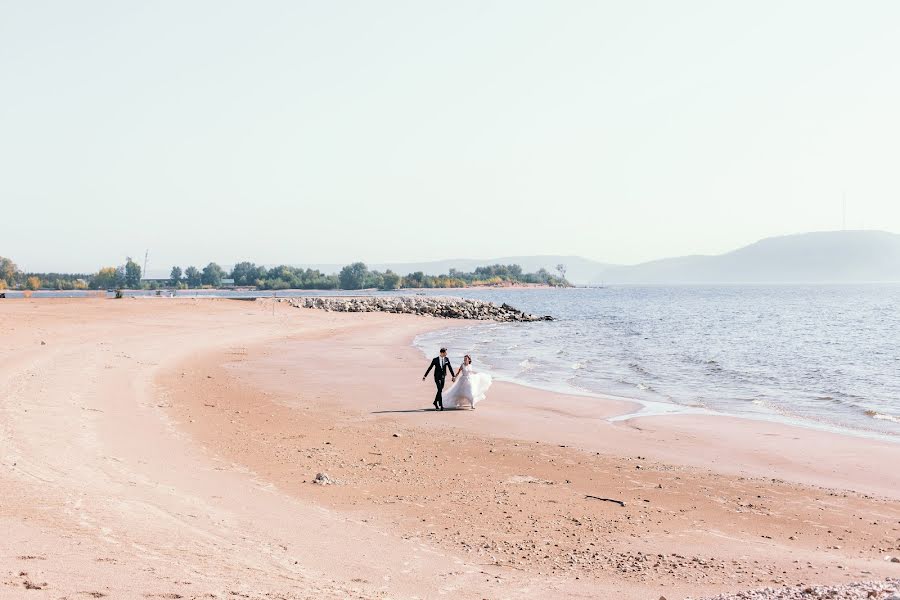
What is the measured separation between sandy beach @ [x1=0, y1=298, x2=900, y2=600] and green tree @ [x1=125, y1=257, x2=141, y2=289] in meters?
134

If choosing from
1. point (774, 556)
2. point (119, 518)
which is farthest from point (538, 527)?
point (119, 518)

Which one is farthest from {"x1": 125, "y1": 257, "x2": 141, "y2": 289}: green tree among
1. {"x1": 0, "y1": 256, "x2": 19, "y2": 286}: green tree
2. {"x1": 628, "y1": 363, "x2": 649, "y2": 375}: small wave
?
{"x1": 628, "y1": 363, "x2": 649, "y2": 375}: small wave

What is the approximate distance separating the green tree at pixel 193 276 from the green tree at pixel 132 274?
1491 inches

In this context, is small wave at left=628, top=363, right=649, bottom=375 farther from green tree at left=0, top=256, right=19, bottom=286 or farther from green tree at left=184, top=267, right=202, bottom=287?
green tree at left=184, top=267, right=202, bottom=287

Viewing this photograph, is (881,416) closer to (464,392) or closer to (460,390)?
(464,392)

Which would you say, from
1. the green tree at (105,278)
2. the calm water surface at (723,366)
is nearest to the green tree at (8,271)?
the green tree at (105,278)

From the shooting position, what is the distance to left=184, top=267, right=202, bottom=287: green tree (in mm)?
188500

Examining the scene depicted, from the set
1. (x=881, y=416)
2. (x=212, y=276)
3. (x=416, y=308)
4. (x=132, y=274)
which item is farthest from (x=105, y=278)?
(x=881, y=416)

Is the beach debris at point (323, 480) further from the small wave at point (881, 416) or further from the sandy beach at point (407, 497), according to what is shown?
the small wave at point (881, 416)

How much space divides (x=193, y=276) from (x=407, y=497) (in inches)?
7509

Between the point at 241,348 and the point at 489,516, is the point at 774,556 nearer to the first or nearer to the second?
the point at 489,516

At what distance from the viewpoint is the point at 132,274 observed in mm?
148750

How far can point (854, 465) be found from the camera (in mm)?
14000

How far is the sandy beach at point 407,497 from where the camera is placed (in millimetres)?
7445
